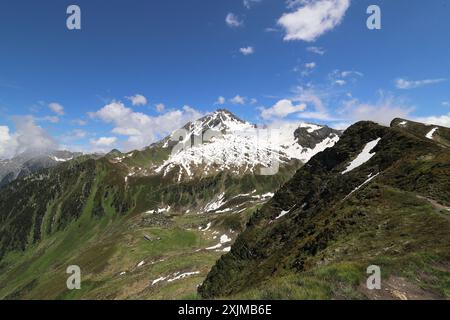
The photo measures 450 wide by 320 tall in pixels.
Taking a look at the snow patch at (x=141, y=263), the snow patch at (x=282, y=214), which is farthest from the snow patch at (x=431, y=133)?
the snow patch at (x=141, y=263)

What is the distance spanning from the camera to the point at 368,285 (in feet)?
52.7

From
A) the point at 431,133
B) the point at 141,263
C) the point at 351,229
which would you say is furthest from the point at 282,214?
the point at 141,263

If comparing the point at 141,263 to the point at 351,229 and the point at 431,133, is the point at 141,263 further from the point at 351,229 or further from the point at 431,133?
the point at 351,229

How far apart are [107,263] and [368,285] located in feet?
667

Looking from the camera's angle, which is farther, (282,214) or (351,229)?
(282,214)

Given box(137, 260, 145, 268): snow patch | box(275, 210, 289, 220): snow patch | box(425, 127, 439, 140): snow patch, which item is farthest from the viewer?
box(137, 260, 145, 268): snow patch

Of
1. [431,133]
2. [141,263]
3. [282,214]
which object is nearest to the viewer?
[282,214]

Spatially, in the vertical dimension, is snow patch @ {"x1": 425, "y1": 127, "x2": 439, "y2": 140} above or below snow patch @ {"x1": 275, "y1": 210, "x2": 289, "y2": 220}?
above

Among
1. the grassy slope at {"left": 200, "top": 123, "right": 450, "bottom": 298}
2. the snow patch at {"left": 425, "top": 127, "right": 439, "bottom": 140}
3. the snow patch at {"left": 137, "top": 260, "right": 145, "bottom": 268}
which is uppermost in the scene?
the snow patch at {"left": 425, "top": 127, "right": 439, "bottom": 140}

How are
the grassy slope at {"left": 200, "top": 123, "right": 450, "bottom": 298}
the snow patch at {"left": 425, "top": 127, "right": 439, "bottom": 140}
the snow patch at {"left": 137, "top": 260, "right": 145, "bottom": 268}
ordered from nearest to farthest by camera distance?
1. the grassy slope at {"left": 200, "top": 123, "right": 450, "bottom": 298}
2. the snow patch at {"left": 425, "top": 127, "right": 439, "bottom": 140}
3. the snow patch at {"left": 137, "top": 260, "right": 145, "bottom": 268}

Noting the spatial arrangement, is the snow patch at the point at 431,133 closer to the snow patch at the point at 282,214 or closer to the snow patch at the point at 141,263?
the snow patch at the point at 282,214

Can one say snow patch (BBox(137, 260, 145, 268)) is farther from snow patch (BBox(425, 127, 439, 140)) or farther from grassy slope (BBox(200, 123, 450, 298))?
snow patch (BBox(425, 127, 439, 140))

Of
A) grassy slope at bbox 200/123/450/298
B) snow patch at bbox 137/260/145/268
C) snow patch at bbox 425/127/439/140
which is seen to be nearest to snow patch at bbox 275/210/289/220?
grassy slope at bbox 200/123/450/298
